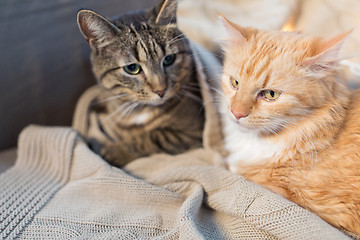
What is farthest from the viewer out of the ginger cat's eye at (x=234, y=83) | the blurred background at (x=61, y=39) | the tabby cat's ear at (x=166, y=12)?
the blurred background at (x=61, y=39)

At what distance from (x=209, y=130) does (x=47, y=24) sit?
3.29ft

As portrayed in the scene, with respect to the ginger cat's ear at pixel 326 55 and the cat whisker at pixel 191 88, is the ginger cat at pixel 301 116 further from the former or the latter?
the cat whisker at pixel 191 88

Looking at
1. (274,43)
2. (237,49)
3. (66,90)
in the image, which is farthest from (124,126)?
(274,43)

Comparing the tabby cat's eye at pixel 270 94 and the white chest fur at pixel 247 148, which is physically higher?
the tabby cat's eye at pixel 270 94

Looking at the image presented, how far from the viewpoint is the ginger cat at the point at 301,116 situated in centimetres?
97

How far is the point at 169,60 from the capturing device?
138 cm

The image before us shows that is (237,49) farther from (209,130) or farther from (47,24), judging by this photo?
(47,24)

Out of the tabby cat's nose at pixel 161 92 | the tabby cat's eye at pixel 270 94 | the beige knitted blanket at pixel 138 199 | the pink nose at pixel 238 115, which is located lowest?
the beige knitted blanket at pixel 138 199

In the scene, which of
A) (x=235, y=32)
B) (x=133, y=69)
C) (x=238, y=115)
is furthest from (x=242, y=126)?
(x=133, y=69)

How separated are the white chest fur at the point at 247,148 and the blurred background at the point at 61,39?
46 centimetres

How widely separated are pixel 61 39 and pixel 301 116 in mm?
1269

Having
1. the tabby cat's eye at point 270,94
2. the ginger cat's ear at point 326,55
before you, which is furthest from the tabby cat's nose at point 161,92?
the ginger cat's ear at point 326,55

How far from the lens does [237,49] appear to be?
3.78ft

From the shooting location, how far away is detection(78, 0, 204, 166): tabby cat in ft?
4.21
